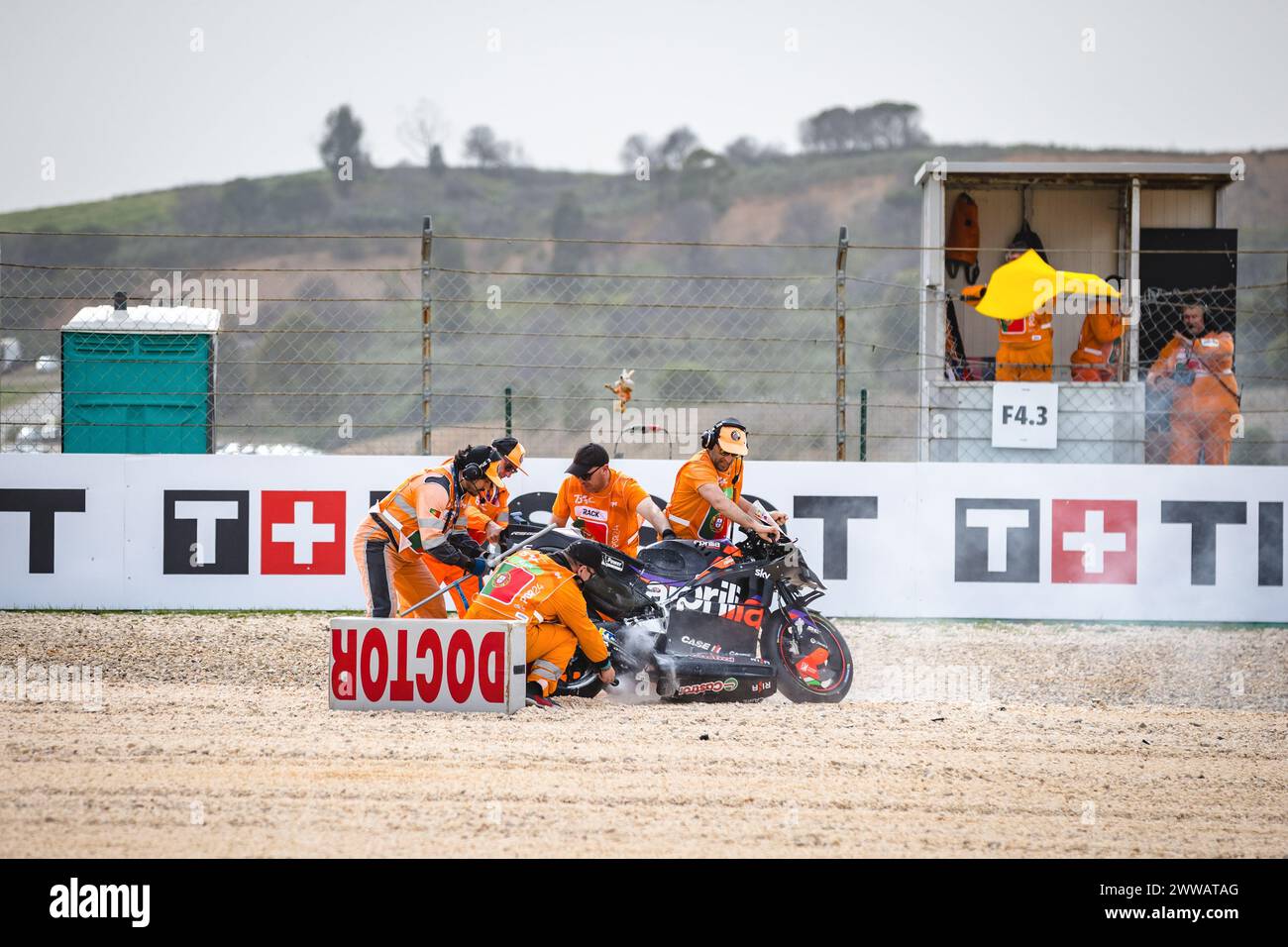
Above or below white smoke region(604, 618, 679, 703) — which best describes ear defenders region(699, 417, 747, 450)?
above

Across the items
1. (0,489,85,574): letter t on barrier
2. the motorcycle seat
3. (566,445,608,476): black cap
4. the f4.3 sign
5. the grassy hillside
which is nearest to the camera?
the motorcycle seat

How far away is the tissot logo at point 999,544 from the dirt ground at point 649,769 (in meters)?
1.60

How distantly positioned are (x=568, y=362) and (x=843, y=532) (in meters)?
20.5

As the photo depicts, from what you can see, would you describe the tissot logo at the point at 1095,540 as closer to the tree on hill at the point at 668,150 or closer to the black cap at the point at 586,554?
the black cap at the point at 586,554

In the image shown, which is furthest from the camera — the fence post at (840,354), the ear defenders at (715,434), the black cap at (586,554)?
the fence post at (840,354)

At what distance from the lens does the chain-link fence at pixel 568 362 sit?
11.8m

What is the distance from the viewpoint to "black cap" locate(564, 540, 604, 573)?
8.04 metres

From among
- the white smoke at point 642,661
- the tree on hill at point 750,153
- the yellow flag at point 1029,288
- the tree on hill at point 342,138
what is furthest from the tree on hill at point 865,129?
the white smoke at point 642,661

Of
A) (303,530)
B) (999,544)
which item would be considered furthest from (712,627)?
(303,530)

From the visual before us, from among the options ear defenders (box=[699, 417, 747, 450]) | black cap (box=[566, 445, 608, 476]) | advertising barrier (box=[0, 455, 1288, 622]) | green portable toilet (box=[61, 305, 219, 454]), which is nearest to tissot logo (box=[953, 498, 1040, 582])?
advertising barrier (box=[0, 455, 1288, 622])

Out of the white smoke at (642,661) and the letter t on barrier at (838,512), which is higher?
the letter t on barrier at (838,512)

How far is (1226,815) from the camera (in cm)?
604

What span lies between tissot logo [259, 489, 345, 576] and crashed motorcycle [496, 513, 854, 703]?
3.30 meters

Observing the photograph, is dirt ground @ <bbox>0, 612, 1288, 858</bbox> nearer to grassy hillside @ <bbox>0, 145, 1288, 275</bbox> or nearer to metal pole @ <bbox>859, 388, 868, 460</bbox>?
metal pole @ <bbox>859, 388, 868, 460</bbox>
